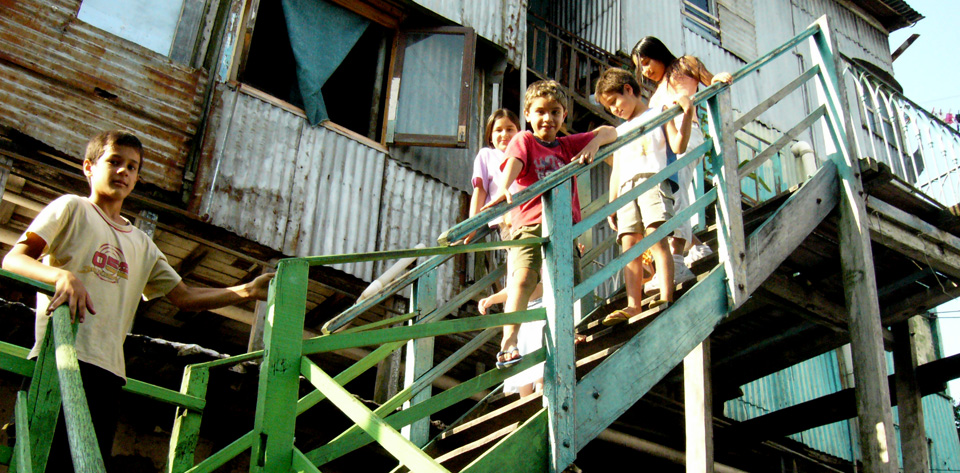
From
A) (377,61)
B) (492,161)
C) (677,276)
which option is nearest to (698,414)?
(677,276)

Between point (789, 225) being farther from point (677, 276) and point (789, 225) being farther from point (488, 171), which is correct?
point (488, 171)

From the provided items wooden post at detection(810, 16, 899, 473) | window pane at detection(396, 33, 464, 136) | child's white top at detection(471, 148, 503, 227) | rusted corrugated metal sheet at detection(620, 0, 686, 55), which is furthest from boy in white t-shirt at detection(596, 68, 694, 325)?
rusted corrugated metal sheet at detection(620, 0, 686, 55)

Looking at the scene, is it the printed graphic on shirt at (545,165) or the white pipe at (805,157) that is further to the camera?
the white pipe at (805,157)

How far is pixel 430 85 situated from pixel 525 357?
5384mm

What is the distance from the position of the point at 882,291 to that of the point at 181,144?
5594 millimetres

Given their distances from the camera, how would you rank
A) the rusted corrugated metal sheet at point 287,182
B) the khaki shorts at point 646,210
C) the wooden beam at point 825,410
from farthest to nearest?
the rusted corrugated metal sheet at point 287,182, the wooden beam at point 825,410, the khaki shorts at point 646,210

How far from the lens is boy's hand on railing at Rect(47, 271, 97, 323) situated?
2.68 m

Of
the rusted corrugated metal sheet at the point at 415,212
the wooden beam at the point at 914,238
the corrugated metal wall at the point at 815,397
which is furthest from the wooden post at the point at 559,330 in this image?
the corrugated metal wall at the point at 815,397

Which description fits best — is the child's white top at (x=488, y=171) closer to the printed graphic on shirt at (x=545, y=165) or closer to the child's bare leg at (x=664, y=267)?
the printed graphic on shirt at (x=545, y=165)

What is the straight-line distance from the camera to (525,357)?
3156mm

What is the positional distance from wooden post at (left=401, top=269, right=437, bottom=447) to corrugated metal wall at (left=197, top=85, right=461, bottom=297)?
8.81 feet

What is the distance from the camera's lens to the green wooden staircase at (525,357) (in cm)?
253

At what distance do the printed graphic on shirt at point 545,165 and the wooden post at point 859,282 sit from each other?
2.20 meters

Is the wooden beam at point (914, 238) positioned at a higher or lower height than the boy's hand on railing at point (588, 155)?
higher
